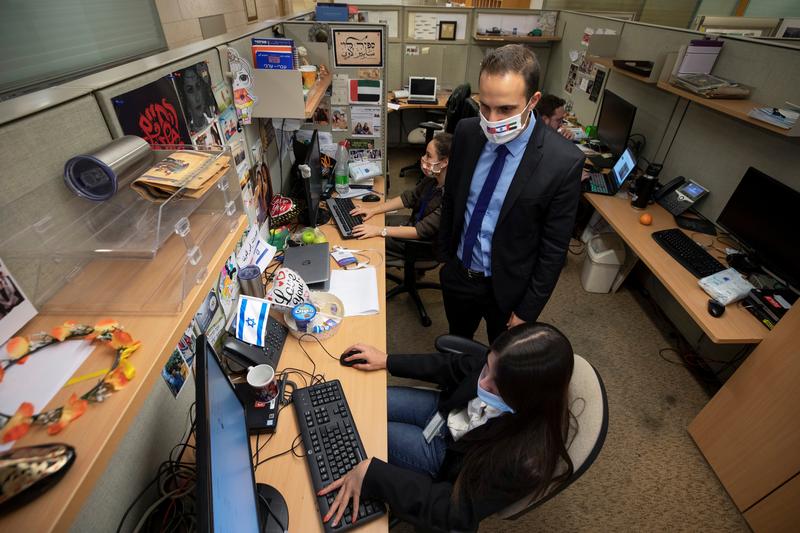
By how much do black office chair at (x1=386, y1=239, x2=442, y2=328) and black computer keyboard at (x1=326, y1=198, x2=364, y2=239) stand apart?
1.01ft

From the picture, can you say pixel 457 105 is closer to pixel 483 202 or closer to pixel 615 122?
pixel 615 122

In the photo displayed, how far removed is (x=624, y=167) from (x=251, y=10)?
285cm

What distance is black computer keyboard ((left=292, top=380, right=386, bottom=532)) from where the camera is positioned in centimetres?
96

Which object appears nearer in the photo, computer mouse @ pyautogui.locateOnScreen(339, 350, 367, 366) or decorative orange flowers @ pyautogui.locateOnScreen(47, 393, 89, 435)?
decorative orange flowers @ pyautogui.locateOnScreen(47, 393, 89, 435)

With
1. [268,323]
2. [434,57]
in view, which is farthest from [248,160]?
[434,57]

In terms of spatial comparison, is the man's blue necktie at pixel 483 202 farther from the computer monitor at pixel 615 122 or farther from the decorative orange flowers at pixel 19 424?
the computer monitor at pixel 615 122

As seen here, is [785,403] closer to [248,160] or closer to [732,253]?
[732,253]

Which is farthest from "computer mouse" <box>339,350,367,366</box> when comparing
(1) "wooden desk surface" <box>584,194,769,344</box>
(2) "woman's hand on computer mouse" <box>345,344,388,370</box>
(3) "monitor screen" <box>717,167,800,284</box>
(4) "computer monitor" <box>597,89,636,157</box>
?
(4) "computer monitor" <box>597,89,636,157</box>

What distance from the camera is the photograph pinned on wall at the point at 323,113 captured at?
86.7 inches

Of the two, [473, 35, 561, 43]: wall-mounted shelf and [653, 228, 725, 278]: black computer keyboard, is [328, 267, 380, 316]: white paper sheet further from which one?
[473, 35, 561, 43]: wall-mounted shelf

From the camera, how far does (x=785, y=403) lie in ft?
4.67

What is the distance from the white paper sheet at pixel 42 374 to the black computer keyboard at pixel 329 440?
682 mm

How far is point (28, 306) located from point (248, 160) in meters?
1.13

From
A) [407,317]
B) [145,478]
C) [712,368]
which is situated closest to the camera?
[145,478]
